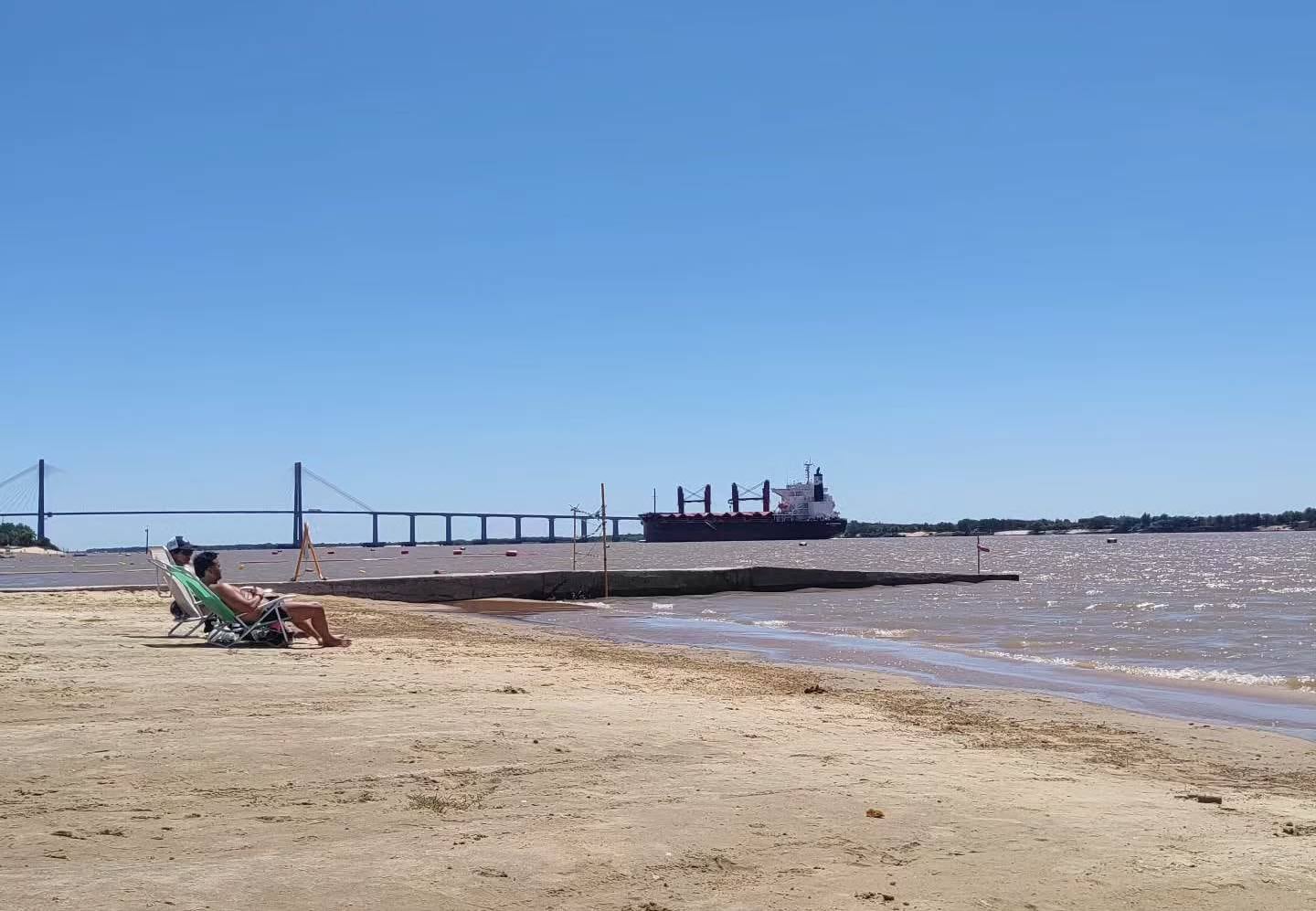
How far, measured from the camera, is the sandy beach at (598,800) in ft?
10.3

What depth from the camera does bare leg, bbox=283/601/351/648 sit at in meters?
9.43

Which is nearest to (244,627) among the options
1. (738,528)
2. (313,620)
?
(313,620)

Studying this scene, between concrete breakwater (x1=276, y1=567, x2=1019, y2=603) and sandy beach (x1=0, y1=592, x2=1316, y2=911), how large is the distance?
1285 cm

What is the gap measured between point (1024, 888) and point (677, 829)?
1.00 m

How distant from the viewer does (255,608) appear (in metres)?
9.27

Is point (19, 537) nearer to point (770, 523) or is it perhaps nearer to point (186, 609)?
point (770, 523)

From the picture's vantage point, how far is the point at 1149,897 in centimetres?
320

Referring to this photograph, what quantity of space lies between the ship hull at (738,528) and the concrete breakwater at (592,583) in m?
83.9

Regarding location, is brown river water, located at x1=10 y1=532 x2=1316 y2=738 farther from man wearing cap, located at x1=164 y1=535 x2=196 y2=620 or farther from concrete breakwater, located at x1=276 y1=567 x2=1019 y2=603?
man wearing cap, located at x1=164 y1=535 x2=196 y2=620

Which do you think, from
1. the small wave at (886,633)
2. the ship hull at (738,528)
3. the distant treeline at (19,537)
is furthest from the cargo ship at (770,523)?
the small wave at (886,633)

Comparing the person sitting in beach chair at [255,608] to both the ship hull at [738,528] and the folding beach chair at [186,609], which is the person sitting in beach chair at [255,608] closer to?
the folding beach chair at [186,609]

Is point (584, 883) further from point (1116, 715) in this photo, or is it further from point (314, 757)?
point (1116, 715)

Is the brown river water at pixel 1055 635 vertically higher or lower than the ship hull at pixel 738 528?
lower

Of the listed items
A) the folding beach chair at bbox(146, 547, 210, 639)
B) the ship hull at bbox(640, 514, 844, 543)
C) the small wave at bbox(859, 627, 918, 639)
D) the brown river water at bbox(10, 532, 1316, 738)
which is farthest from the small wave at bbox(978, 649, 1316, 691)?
the ship hull at bbox(640, 514, 844, 543)
